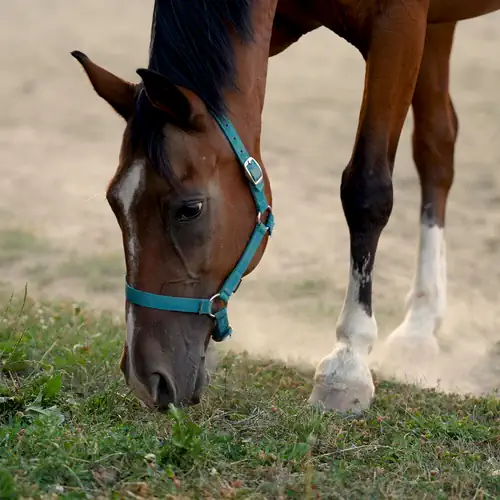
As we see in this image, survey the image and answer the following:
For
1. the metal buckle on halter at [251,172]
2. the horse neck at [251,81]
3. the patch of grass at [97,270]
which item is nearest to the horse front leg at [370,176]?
the horse neck at [251,81]

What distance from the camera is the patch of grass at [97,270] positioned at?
17.7ft

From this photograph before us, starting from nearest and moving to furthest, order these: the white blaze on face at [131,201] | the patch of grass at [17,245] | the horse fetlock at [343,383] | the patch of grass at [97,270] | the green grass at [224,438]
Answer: the green grass at [224,438] → the white blaze on face at [131,201] → the horse fetlock at [343,383] → the patch of grass at [97,270] → the patch of grass at [17,245]

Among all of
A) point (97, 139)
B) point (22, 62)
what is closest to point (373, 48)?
point (97, 139)

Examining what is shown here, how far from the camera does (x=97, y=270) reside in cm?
557

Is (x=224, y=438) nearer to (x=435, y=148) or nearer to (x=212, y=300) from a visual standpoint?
(x=212, y=300)

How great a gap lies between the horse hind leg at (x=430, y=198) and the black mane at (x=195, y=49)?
191 centimetres

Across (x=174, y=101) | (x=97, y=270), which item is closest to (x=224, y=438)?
(x=174, y=101)

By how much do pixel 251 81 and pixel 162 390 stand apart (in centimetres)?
102

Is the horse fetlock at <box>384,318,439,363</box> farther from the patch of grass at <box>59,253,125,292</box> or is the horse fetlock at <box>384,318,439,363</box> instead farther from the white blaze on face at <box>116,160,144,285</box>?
the white blaze on face at <box>116,160,144,285</box>

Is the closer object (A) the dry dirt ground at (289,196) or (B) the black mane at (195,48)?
(B) the black mane at (195,48)

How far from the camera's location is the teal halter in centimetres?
287

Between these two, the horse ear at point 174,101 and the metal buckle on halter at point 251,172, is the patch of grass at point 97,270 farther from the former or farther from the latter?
the horse ear at point 174,101

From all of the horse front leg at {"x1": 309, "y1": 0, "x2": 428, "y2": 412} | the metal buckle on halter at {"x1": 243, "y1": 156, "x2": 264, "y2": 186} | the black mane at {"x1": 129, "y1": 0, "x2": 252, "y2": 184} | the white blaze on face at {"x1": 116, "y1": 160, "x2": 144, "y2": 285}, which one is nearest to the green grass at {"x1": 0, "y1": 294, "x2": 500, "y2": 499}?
the horse front leg at {"x1": 309, "y1": 0, "x2": 428, "y2": 412}

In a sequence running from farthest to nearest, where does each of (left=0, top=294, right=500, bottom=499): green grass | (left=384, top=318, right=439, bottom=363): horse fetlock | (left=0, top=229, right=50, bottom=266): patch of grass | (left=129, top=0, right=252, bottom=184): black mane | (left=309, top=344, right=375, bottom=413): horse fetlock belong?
(left=0, top=229, right=50, bottom=266): patch of grass < (left=384, top=318, right=439, bottom=363): horse fetlock < (left=309, top=344, right=375, bottom=413): horse fetlock < (left=129, top=0, right=252, bottom=184): black mane < (left=0, top=294, right=500, bottom=499): green grass
